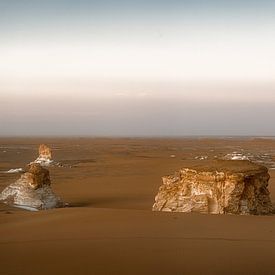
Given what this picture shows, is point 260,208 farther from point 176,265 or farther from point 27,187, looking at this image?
point 27,187

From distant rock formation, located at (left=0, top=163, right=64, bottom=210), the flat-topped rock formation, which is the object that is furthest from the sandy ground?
distant rock formation, located at (left=0, top=163, right=64, bottom=210)

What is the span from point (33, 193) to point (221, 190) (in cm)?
745

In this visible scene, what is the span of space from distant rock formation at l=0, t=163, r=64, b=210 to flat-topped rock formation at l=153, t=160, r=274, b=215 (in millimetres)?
4908

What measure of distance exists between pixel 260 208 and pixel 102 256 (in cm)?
692

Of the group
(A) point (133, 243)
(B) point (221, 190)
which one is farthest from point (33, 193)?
(A) point (133, 243)

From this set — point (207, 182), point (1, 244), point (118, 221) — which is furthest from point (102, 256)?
point (207, 182)

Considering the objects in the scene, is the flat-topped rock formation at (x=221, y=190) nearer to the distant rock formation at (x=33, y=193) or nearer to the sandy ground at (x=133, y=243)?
the sandy ground at (x=133, y=243)

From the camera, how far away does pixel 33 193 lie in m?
16.9

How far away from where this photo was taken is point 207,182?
13.1 meters

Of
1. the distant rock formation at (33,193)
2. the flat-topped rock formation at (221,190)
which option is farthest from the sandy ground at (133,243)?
the distant rock formation at (33,193)

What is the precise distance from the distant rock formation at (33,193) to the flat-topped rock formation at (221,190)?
491 centimetres

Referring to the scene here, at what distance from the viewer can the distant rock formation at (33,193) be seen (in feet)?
54.8

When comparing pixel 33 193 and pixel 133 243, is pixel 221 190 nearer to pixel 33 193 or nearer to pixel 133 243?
pixel 133 243

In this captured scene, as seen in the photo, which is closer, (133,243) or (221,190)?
(133,243)
